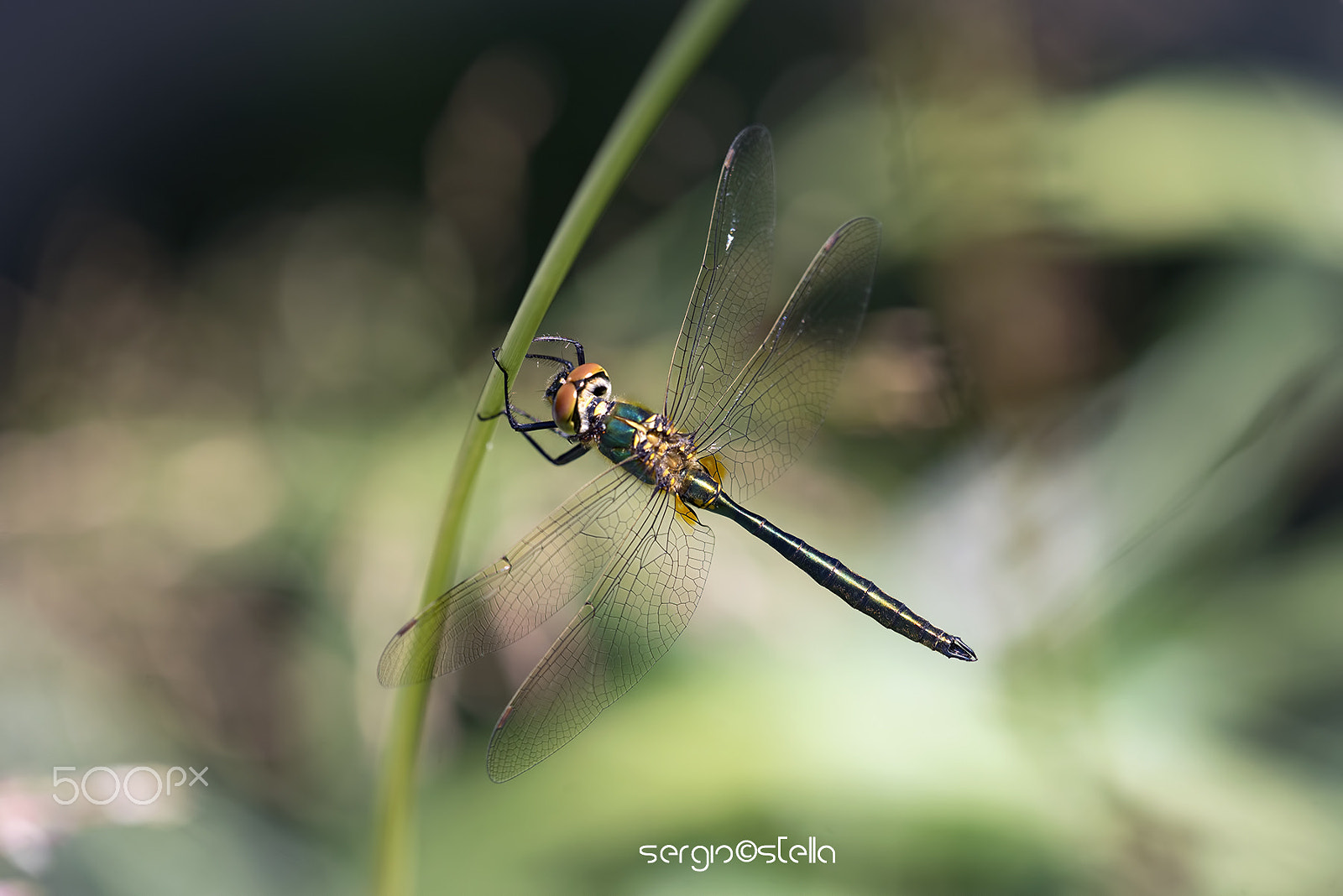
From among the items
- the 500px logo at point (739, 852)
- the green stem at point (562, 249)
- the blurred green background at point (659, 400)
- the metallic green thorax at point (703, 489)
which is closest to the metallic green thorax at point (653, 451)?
the metallic green thorax at point (703, 489)

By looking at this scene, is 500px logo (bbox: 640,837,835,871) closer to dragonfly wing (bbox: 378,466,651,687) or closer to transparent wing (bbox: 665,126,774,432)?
dragonfly wing (bbox: 378,466,651,687)

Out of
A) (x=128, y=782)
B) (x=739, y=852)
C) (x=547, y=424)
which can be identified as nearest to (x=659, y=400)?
(x=547, y=424)

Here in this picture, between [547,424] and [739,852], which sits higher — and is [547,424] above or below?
above

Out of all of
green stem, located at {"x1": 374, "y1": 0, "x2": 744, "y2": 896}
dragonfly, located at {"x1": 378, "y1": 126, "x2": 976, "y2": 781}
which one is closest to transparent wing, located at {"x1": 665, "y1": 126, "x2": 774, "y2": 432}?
dragonfly, located at {"x1": 378, "y1": 126, "x2": 976, "y2": 781}

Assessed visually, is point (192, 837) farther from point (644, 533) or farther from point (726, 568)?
point (726, 568)

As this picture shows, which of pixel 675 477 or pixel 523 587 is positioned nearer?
pixel 523 587

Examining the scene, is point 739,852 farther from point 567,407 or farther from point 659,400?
point 659,400

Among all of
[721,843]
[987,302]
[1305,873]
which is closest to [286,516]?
[721,843]
